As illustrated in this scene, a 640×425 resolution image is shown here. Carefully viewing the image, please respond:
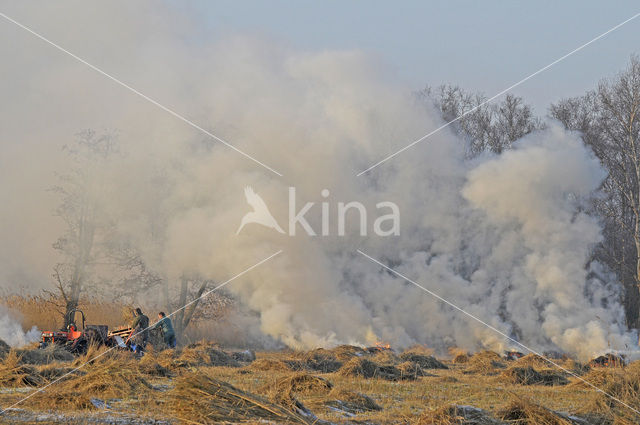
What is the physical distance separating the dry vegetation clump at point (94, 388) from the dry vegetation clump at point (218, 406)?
192cm

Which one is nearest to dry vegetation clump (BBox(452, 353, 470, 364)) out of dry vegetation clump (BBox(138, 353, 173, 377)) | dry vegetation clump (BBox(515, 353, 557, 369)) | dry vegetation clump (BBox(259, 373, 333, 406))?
dry vegetation clump (BBox(515, 353, 557, 369))

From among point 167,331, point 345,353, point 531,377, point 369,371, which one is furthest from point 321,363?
point 531,377

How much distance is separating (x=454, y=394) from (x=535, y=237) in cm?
1952

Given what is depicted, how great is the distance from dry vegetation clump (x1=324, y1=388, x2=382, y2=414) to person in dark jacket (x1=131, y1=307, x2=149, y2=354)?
462 inches

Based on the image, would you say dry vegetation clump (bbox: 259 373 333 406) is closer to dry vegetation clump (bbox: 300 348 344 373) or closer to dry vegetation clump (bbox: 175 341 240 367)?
dry vegetation clump (bbox: 300 348 344 373)

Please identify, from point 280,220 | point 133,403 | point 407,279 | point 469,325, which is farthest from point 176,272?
point 133,403

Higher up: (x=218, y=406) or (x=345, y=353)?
(x=218, y=406)

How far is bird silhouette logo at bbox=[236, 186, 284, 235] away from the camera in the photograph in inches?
1307

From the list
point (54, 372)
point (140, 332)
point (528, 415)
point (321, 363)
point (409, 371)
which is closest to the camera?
point (528, 415)

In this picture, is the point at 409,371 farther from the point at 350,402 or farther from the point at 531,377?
the point at 350,402

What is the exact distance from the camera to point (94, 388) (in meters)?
12.5

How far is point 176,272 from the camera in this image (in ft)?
116

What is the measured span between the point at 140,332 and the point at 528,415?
16247 mm

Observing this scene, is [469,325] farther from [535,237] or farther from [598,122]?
[598,122]
